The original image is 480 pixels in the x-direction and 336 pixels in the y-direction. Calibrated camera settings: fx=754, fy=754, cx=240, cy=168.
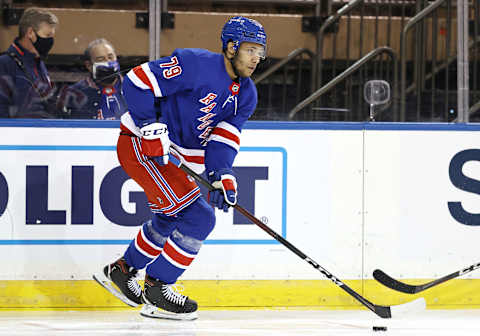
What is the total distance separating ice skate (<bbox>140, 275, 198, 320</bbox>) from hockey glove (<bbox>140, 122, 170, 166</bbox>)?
20.9 inches

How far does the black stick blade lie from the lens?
312 centimetres

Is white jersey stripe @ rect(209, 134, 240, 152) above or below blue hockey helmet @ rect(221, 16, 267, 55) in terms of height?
below

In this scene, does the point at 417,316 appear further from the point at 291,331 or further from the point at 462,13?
the point at 462,13

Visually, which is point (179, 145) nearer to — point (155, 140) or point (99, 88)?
point (155, 140)

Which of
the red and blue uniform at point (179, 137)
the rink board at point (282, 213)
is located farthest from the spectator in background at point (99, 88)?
the red and blue uniform at point (179, 137)

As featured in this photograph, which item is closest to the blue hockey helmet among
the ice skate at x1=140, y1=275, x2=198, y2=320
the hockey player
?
the hockey player

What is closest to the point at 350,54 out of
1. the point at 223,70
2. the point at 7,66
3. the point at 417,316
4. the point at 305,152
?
the point at 305,152

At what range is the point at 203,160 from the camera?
3.12 metres

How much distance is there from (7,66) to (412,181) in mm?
1920

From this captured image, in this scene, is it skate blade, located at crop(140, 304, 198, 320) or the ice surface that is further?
skate blade, located at crop(140, 304, 198, 320)

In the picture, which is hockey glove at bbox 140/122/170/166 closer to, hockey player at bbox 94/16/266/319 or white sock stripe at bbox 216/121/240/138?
hockey player at bbox 94/16/266/319

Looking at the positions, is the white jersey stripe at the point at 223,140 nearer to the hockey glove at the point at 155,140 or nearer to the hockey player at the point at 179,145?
the hockey player at the point at 179,145

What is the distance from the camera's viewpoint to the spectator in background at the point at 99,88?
343 centimetres

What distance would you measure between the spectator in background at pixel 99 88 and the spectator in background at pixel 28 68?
98mm
